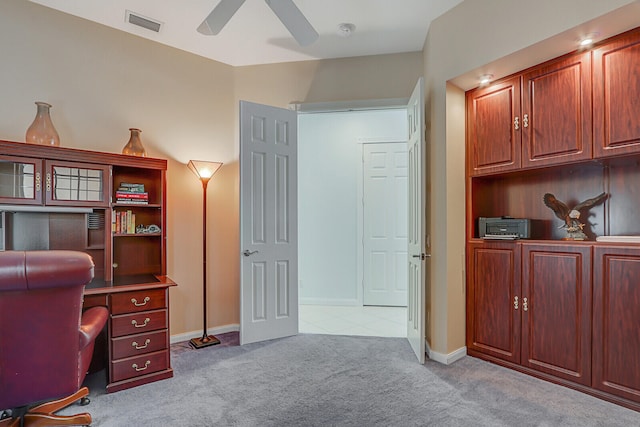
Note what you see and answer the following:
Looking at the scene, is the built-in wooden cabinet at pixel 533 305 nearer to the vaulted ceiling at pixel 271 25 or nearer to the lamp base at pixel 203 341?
the vaulted ceiling at pixel 271 25

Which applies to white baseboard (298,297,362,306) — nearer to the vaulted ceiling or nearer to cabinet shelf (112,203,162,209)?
cabinet shelf (112,203,162,209)

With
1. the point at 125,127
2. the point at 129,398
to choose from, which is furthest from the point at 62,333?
the point at 125,127

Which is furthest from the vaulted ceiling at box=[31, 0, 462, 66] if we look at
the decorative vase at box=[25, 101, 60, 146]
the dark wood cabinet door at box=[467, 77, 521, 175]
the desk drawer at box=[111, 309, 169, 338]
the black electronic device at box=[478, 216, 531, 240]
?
the desk drawer at box=[111, 309, 169, 338]

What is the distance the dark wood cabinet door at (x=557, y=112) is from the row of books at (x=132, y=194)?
9.98 ft

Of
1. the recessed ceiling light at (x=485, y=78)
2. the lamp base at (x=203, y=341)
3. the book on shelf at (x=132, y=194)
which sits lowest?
the lamp base at (x=203, y=341)

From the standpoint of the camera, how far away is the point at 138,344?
2.41 m

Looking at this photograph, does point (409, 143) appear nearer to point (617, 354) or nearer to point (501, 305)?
point (501, 305)

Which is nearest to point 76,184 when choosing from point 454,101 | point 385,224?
point 454,101

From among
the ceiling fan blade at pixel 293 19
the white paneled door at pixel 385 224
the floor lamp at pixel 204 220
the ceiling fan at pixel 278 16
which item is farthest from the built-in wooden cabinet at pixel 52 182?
the white paneled door at pixel 385 224

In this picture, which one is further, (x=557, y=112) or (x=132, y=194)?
(x=132, y=194)

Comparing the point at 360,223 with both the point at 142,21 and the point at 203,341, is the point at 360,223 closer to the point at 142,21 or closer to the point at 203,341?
the point at 203,341

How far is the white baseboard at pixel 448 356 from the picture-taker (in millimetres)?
2756

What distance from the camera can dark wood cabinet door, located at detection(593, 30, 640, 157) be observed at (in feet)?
6.61

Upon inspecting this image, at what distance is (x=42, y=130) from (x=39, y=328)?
1592mm
